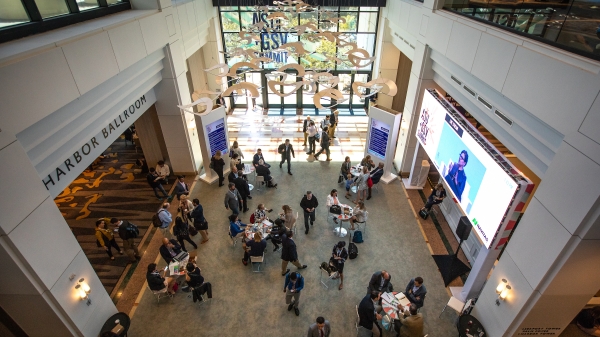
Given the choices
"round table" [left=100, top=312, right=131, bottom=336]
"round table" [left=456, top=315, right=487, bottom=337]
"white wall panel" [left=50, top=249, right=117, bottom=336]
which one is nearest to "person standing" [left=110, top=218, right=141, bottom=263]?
"white wall panel" [left=50, top=249, right=117, bottom=336]

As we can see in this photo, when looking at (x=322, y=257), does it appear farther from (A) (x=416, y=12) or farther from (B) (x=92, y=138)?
(A) (x=416, y=12)

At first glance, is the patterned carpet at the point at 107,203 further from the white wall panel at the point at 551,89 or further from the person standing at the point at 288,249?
the white wall panel at the point at 551,89

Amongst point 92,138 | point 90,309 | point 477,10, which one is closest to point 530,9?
point 477,10

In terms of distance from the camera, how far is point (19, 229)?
4.43m

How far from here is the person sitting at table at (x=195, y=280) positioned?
648 centimetres

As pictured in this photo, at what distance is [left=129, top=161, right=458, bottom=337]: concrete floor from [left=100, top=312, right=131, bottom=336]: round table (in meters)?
0.46

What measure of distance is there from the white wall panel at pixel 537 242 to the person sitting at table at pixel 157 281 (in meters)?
6.69

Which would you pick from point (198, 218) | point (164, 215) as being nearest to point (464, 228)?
point (198, 218)

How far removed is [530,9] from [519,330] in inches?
214

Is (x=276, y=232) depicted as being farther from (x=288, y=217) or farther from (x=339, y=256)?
(x=339, y=256)

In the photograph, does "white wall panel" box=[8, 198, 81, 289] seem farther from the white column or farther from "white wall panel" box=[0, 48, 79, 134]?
"white wall panel" box=[0, 48, 79, 134]

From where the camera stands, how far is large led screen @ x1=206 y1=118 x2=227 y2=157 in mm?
10406

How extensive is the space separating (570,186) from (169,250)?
24.0ft

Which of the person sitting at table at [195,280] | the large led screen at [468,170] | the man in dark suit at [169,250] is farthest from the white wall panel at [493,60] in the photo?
the man in dark suit at [169,250]
